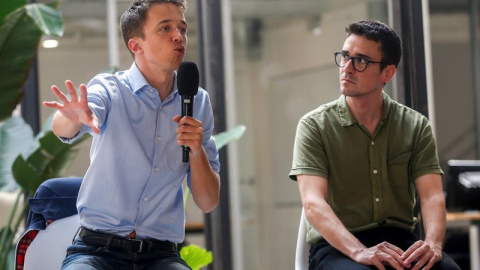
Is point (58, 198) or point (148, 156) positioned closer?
point (148, 156)

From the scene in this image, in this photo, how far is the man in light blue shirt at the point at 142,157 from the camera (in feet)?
7.09

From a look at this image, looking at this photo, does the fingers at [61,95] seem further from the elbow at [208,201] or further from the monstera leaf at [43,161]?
the monstera leaf at [43,161]

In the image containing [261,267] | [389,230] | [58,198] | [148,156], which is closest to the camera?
[148,156]

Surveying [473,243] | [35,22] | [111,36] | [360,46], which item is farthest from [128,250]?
[473,243]

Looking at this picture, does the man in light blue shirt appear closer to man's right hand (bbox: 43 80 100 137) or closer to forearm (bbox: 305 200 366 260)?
man's right hand (bbox: 43 80 100 137)

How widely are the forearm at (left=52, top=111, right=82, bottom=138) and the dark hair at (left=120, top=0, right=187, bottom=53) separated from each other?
38cm

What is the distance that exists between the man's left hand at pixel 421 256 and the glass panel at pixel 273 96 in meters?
3.21

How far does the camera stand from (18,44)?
12.3 ft

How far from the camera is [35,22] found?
362cm

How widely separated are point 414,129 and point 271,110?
3837 mm

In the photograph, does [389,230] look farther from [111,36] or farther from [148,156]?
[111,36]

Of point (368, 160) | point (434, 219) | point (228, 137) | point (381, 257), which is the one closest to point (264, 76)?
point (228, 137)

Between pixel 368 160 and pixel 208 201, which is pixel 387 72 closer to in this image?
pixel 368 160

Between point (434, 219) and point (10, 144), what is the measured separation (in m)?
2.33
